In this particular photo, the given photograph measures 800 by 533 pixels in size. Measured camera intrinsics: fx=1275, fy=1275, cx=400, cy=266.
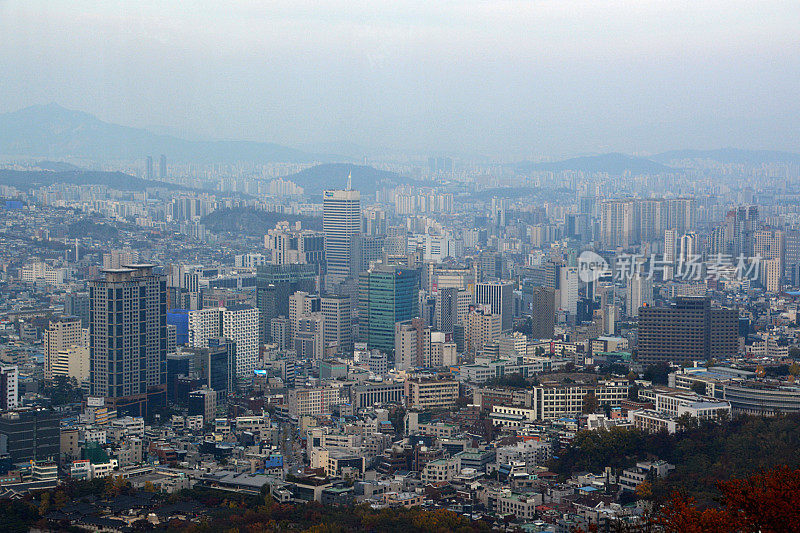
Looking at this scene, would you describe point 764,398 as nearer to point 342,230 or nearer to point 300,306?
point 300,306

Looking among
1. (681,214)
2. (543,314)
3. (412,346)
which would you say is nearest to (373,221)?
(681,214)

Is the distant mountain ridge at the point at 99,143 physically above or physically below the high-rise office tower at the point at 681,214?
above

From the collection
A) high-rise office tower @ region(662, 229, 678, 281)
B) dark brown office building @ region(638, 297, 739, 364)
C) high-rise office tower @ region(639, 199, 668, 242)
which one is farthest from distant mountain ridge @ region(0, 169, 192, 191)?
dark brown office building @ region(638, 297, 739, 364)

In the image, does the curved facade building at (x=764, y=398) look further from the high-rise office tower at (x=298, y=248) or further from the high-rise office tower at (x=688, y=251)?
the high-rise office tower at (x=298, y=248)

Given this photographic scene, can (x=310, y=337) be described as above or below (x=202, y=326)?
below

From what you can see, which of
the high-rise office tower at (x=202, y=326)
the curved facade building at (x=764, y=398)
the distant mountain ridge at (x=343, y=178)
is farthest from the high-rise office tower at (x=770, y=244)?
the curved facade building at (x=764, y=398)

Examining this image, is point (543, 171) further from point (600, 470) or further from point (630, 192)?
point (600, 470)
